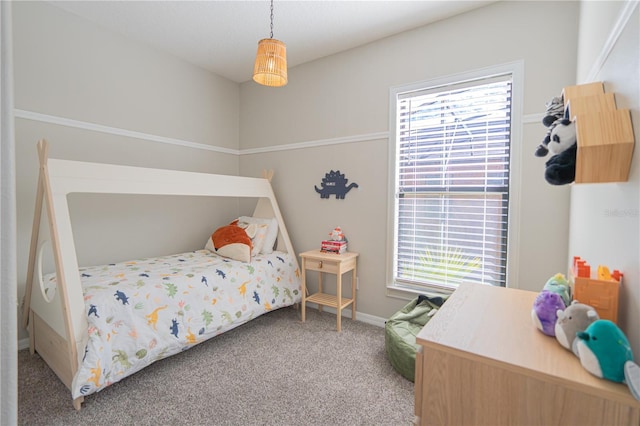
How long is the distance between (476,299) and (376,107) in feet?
6.51

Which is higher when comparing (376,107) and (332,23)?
(332,23)

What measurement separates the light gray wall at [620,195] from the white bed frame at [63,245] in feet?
7.73

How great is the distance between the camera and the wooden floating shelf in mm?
835

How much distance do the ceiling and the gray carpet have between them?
2640 mm

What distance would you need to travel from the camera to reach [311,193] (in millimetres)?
3178

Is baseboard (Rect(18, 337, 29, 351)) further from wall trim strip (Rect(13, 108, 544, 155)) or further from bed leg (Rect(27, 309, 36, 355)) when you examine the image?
wall trim strip (Rect(13, 108, 544, 155))

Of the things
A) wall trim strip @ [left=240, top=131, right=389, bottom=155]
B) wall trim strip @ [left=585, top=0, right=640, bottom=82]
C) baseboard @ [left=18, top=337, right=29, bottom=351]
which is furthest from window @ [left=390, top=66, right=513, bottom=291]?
baseboard @ [left=18, top=337, right=29, bottom=351]

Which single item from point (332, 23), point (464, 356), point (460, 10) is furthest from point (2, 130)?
point (460, 10)

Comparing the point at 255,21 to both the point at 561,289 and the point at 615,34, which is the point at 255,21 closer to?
the point at 615,34

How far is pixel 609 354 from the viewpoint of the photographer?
27.6 inches

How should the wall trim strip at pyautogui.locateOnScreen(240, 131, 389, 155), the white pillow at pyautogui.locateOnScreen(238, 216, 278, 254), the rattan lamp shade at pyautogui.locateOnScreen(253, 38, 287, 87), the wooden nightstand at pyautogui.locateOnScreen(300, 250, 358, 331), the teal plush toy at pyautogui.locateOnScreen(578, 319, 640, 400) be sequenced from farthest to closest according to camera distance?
1. the white pillow at pyautogui.locateOnScreen(238, 216, 278, 254)
2. the wall trim strip at pyautogui.locateOnScreen(240, 131, 389, 155)
3. the wooden nightstand at pyautogui.locateOnScreen(300, 250, 358, 331)
4. the rattan lamp shade at pyautogui.locateOnScreen(253, 38, 287, 87)
5. the teal plush toy at pyautogui.locateOnScreen(578, 319, 640, 400)

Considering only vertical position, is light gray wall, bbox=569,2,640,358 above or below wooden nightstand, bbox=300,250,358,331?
above

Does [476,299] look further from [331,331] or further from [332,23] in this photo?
[332,23]

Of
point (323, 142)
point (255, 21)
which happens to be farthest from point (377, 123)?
point (255, 21)
